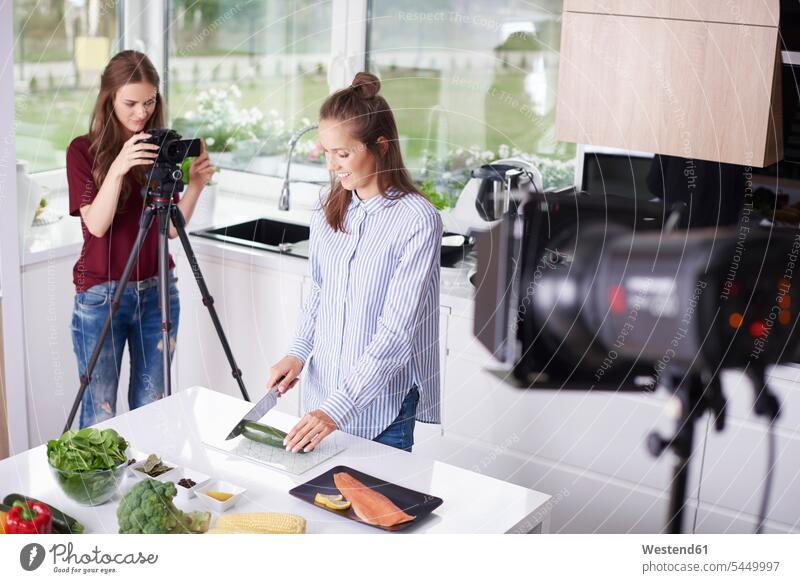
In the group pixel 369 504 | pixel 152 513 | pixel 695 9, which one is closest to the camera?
pixel 152 513

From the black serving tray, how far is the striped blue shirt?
13 centimetres

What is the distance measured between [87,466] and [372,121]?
0.67 m

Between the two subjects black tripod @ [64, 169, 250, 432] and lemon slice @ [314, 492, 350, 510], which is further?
black tripod @ [64, 169, 250, 432]

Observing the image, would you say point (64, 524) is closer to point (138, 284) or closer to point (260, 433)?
point (260, 433)

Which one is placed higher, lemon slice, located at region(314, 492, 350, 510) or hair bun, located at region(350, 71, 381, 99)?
hair bun, located at region(350, 71, 381, 99)

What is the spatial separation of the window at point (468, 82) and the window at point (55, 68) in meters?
0.82

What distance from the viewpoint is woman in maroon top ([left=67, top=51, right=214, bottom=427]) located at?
6.91ft

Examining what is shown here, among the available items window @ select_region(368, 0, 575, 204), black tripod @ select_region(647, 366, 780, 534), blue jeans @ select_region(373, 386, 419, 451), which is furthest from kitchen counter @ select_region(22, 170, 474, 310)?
blue jeans @ select_region(373, 386, 419, 451)

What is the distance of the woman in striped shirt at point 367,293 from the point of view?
1.56m

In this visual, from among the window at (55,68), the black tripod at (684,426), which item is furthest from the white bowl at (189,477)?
the window at (55,68)

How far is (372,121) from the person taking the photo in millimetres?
1564

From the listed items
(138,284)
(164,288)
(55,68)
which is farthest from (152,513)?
(55,68)

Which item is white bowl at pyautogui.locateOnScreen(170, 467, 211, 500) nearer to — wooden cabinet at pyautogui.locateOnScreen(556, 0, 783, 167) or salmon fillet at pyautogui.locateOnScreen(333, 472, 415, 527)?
salmon fillet at pyautogui.locateOnScreen(333, 472, 415, 527)

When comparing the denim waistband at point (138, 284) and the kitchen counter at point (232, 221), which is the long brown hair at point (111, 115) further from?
the kitchen counter at point (232, 221)
